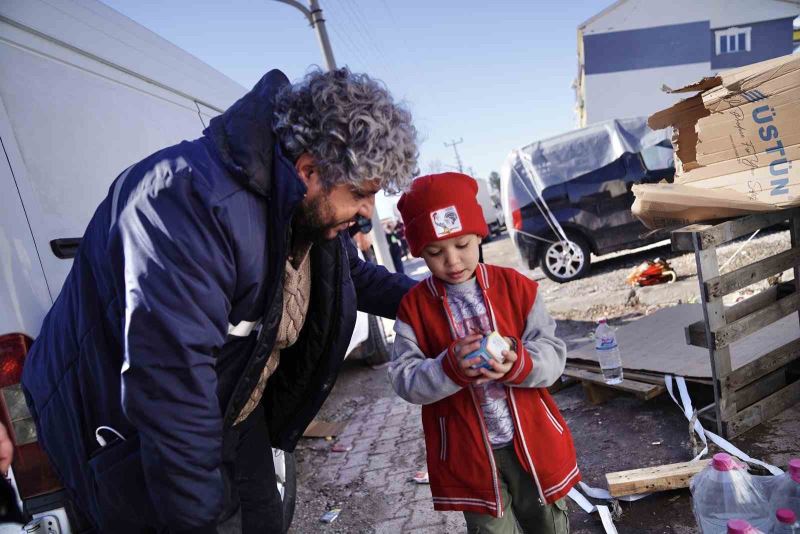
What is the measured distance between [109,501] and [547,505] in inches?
51.4

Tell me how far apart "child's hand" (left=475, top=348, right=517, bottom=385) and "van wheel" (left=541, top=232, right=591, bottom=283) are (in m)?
7.10

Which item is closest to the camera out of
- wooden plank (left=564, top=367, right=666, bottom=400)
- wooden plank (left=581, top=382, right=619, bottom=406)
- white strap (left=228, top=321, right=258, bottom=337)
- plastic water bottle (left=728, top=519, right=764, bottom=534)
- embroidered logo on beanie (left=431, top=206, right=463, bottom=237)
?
plastic water bottle (left=728, top=519, right=764, bottom=534)

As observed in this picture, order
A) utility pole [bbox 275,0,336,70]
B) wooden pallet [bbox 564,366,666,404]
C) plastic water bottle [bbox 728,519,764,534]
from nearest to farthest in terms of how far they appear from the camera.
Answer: plastic water bottle [bbox 728,519,764,534], wooden pallet [bbox 564,366,666,404], utility pole [bbox 275,0,336,70]

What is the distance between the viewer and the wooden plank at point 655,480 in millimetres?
2371

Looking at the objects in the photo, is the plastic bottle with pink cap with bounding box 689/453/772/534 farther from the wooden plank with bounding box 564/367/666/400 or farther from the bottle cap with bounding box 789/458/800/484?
the wooden plank with bounding box 564/367/666/400

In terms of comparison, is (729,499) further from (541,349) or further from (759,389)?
(759,389)

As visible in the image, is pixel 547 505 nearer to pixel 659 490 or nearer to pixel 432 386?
pixel 432 386

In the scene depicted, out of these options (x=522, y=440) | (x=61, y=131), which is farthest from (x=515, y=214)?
(x=61, y=131)

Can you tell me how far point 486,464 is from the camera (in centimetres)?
164

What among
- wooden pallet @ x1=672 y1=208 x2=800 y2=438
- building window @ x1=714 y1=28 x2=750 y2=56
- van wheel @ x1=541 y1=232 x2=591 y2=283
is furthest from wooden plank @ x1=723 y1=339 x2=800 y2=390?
building window @ x1=714 y1=28 x2=750 y2=56

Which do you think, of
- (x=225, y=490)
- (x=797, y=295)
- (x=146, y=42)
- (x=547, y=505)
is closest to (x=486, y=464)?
(x=547, y=505)

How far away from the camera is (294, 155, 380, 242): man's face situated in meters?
1.49

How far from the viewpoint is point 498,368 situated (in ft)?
4.84

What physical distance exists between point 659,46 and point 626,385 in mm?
25149
